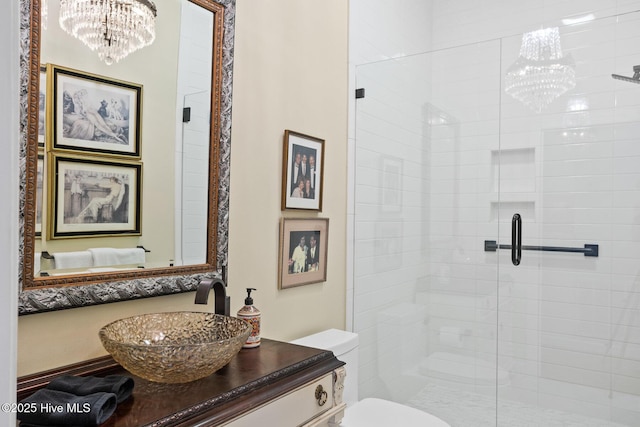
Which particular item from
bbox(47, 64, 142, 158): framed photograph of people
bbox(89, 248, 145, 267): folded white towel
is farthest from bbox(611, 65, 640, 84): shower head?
bbox(89, 248, 145, 267): folded white towel

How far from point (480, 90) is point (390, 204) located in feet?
2.38

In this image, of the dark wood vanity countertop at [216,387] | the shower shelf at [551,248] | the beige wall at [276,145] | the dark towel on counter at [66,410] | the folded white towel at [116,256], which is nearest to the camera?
the dark towel on counter at [66,410]

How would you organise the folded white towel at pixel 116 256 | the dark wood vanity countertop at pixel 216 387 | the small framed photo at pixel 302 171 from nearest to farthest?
the dark wood vanity countertop at pixel 216 387 → the folded white towel at pixel 116 256 → the small framed photo at pixel 302 171

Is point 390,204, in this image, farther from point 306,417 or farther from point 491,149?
point 306,417

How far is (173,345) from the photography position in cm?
109

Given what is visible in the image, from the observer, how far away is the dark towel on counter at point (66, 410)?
0.88 metres

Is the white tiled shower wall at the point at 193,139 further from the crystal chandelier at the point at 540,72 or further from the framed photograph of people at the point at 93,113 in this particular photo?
the crystal chandelier at the point at 540,72

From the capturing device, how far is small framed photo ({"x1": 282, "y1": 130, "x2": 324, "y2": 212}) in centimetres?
202

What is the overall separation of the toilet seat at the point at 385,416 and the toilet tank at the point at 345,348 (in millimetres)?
76

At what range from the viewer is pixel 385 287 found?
256 cm

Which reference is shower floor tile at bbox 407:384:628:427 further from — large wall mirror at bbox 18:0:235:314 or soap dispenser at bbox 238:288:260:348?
large wall mirror at bbox 18:0:235:314

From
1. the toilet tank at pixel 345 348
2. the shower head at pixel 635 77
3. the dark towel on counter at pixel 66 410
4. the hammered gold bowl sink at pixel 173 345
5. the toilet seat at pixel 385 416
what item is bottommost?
the toilet seat at pixel 385 416

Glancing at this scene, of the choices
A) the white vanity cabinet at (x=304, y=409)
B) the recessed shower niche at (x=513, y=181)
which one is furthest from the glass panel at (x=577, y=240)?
the white vanity cabinet at (x=304, y=409)

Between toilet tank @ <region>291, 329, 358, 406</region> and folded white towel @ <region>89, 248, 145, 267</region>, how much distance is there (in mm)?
891
